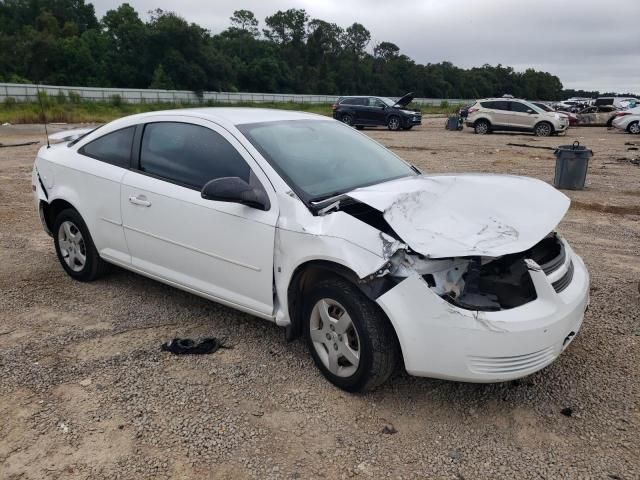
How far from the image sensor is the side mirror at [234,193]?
3.18 metres

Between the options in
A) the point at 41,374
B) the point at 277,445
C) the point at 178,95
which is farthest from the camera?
the point at 178,95

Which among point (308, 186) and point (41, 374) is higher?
point (308, 186)

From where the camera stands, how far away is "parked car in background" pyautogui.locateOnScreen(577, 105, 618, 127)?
30797 mm

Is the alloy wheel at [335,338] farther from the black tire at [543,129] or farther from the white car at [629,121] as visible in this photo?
the white car at [629,121]

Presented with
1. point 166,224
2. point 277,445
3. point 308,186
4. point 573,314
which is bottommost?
point 277,445

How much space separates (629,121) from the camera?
24.7 metres

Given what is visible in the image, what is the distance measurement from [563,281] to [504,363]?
714 mm

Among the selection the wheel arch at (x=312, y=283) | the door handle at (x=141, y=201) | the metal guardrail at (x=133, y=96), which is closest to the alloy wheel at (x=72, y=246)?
the door handle at (x=141, y=201)

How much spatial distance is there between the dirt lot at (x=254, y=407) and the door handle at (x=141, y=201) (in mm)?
880

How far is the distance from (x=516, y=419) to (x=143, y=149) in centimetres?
317

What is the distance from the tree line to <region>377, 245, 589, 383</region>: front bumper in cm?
5801

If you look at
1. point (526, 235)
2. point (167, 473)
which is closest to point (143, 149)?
point (167, 473)

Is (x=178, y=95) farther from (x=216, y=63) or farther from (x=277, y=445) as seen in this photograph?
(x=277, y=445)

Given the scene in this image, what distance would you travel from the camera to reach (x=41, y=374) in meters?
3.31
